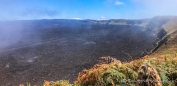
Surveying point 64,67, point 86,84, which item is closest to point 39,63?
point 64,67

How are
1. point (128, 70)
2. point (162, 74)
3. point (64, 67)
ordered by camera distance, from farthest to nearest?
1. point (64, 67)
2. point (128, 70)
3. point (162, 74)

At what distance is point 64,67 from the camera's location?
44438 millimetres

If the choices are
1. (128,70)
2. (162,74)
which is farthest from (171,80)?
(128,70)

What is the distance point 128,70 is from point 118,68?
0.57 m

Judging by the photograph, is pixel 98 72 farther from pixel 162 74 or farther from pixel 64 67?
pixel 64 67

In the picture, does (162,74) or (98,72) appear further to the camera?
(98,72)

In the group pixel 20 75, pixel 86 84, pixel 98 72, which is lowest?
pixel 20 75

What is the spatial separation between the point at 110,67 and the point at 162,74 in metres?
2.48

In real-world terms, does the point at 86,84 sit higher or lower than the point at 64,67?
higher

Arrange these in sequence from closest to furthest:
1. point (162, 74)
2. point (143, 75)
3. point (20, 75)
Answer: point (143, 75)
point (162, 74)
point (20, 75)

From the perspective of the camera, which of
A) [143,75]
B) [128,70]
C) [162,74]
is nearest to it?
[143,75]

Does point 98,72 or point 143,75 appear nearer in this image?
point 143,75

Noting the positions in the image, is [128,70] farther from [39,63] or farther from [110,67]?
[39,63]

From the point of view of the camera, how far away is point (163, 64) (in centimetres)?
993
